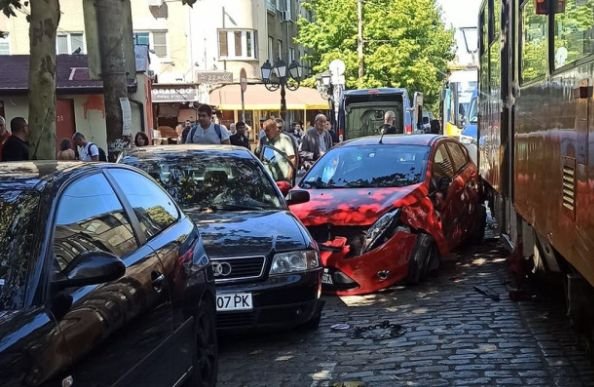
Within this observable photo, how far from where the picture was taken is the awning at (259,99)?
34.3m

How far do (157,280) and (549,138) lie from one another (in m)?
2.61

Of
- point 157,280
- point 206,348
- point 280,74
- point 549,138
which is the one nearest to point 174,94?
point 280,74

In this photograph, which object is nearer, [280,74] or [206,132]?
[206,132]

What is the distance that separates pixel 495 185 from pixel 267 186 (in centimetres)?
309

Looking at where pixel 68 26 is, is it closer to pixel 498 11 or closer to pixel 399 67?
pixel 399 67

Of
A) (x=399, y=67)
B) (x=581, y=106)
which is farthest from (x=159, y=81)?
(x=581, y=106)

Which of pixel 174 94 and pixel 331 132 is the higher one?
pixel 174 94

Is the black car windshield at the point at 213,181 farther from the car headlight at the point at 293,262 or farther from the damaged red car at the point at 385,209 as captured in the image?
the car headlight at the point at 293,262

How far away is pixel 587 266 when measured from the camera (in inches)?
151

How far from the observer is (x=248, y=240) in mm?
6301

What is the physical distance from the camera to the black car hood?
6.20 metres

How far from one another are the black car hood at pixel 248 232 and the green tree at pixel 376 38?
34.2 metres

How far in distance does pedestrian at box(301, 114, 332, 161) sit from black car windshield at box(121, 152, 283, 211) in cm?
751

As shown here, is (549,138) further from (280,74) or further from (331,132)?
(280,74)
